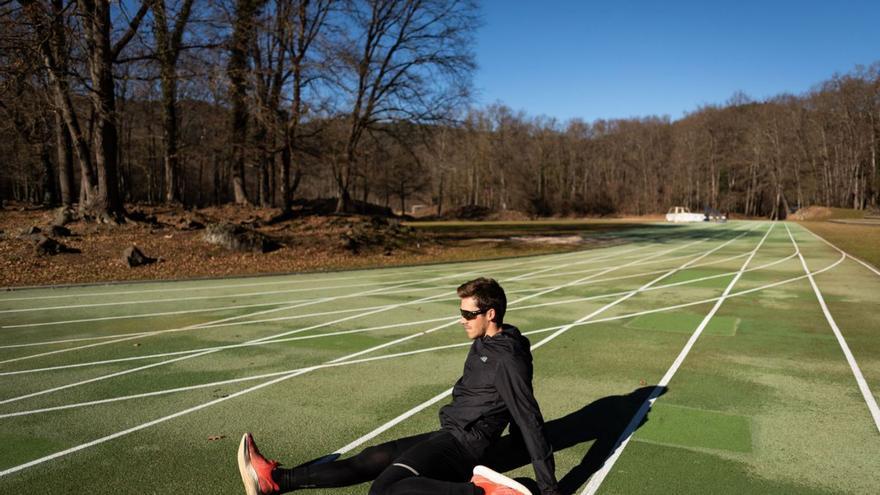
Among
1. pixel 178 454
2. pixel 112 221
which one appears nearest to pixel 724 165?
pixel 112 221

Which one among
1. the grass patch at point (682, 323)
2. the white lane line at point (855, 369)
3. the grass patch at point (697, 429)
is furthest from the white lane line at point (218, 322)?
the white lane line at point (855, 369)

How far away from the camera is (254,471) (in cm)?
369

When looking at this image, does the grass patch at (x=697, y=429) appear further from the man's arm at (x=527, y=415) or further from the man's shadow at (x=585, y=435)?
the man's arm at (x=527, y=415)

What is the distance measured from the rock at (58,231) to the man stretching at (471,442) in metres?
16.8

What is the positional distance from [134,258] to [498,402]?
15.0 meters

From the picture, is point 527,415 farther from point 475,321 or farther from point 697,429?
point 697,429

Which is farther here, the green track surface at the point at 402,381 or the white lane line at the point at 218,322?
the white lane line at the point at 218,322

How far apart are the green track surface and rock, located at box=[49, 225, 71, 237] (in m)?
4.60

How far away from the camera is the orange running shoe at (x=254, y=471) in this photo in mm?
3635

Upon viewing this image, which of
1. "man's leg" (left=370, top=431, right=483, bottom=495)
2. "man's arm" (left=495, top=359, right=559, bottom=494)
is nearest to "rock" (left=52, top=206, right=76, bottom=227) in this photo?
"man's leg" (left=370, top=431, right=483, bottom=495)

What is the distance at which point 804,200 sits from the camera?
7394 cm

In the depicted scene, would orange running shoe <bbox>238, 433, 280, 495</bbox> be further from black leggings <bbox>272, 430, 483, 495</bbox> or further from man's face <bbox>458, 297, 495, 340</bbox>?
man's face <bbox>458, 297, 495, 340</bbox>

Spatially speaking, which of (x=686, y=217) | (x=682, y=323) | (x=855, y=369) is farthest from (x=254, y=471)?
(x=686, y=217)

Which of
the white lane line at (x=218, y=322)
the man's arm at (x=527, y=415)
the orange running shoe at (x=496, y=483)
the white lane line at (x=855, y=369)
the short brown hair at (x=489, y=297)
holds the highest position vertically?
the short brown hair at (x=489, y=297)
